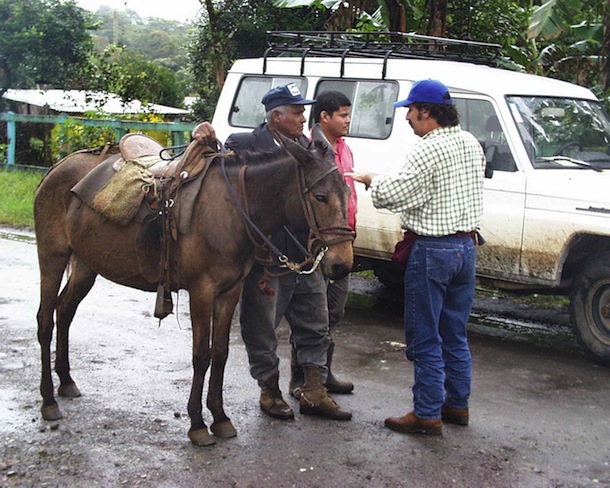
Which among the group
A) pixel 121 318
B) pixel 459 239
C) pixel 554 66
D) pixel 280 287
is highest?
pixel 554 66

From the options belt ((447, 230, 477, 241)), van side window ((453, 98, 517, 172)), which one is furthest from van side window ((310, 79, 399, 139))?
belt ((447, 230, 477, 241))

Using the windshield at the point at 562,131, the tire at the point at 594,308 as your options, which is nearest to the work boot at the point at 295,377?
the tire at the point at 594,308

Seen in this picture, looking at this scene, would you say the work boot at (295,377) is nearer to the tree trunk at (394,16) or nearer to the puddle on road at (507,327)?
the puddle on road at (507,327)

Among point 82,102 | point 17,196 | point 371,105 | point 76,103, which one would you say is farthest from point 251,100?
point 82,102

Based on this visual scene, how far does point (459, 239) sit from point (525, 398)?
1.59 meters

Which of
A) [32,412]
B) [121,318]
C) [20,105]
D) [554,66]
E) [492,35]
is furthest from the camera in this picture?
[20,105]

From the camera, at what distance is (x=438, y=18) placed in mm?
12242

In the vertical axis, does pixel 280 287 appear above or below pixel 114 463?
above

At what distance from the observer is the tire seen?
7.57m

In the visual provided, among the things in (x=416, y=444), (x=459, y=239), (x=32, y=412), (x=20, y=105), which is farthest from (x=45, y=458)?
(x=20, y=105)

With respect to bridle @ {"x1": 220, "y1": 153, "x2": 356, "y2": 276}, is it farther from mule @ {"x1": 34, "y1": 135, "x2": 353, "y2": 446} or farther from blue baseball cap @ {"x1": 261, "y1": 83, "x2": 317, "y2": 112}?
blue baseball cap @ {"x1": 261, "y1": 83, "x2": 317, "y2": 112}

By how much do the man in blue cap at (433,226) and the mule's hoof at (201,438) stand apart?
1144 millimetres

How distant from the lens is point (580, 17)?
46.2ft

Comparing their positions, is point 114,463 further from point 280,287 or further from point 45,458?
point 280,287
